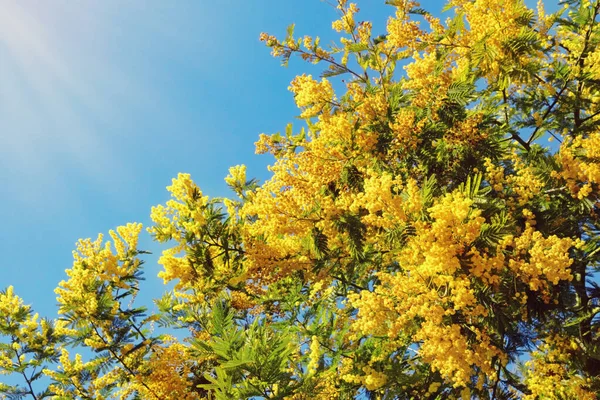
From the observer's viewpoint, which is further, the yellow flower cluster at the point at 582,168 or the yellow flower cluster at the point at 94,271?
the yellow flower cluster at the point at 94,271

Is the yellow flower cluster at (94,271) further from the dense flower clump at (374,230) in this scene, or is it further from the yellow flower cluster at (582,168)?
the yellow flower cluster at (582,168)

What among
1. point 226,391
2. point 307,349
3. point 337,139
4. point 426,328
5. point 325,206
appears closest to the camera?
point 426,328

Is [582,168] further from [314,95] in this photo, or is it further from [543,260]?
[314,95]

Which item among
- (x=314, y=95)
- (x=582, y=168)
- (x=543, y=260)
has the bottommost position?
(x=543, y=260)

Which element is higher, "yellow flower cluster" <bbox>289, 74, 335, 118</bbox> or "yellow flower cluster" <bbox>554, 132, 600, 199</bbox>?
"yellow flower cluster" <bbox>289, 74, 335, 118</bbox>

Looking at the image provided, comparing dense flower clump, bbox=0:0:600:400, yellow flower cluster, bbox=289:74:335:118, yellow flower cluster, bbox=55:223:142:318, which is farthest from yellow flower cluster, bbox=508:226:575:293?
yellow flower cluster, bbox=55:223:142:318

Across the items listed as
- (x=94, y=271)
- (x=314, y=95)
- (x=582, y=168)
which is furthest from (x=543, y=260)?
(x=94, y=271)

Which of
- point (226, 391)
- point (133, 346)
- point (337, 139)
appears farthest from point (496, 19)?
point (133, 346)

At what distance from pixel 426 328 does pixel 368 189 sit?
3.96ft

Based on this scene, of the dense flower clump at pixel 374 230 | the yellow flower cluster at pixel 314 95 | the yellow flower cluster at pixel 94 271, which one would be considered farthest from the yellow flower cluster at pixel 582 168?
the yellow flower cluster at pixel 94 271

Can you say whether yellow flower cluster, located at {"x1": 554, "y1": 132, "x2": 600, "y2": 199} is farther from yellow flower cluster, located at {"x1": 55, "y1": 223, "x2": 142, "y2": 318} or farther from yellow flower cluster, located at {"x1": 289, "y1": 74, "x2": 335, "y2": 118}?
yellow flower cluster, located at {"x1": 55, "y1": 223, "x2": 142, "y2": 318}

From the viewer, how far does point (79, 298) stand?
5.67m

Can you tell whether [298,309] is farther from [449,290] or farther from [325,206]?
[449,290]

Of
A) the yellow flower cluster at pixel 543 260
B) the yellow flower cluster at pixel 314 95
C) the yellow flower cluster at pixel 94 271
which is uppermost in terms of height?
the yellow flower cluster at pixel 314 95
